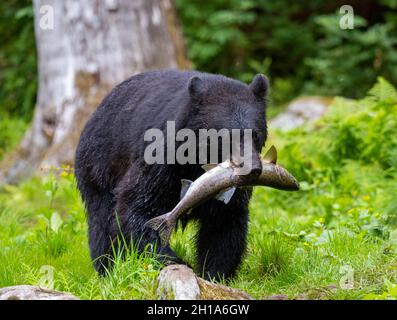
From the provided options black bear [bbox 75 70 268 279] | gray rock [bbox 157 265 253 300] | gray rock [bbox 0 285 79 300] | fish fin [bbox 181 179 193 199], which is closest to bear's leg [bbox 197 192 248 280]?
black bear [bbox 75 70 268 279]

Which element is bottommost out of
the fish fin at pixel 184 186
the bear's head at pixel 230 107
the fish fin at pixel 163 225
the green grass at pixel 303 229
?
the green grass at pixel 303 229

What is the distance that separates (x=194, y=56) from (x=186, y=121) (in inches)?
364

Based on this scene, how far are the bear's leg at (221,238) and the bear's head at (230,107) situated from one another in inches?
26.4

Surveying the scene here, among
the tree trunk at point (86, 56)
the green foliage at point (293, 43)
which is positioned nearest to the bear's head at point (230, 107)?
the tree trunk at point (86, 56)

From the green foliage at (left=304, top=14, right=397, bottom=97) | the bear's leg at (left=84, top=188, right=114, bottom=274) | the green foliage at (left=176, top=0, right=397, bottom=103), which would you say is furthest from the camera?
the green foliage at (left=176, top=0, right=397, bottom=103)

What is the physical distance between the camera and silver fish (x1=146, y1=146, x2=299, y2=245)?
484 centimetres

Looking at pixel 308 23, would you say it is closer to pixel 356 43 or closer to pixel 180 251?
pixel 356 43

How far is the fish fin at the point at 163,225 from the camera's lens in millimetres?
4930

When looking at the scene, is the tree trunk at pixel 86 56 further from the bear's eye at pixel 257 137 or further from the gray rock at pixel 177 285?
the gray rock at pixel 177 285

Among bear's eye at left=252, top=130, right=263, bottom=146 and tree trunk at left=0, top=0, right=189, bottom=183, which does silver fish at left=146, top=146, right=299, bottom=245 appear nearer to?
bear's eye at left=252, top=130, right=263, bottom=146

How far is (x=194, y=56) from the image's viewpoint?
14414 millimetres

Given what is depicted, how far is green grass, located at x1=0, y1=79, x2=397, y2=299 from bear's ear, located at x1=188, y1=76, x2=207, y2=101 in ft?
3.87

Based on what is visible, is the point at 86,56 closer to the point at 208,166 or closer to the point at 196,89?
the point at 196,89

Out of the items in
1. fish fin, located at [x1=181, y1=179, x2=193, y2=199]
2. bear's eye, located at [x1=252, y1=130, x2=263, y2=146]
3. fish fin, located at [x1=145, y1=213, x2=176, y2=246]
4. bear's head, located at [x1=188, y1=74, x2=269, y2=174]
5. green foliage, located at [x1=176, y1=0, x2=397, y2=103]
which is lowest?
fish fin, located at [x1=145, y1=213, x2=176, y2=246]
